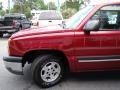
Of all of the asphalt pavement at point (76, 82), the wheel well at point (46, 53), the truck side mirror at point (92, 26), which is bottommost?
the asphalt pavement at point (76, 82)

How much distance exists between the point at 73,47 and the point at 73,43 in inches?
3.3

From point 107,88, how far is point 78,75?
43.8 inches

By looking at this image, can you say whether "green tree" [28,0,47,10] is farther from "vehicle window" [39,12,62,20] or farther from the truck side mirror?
the truck side mirror

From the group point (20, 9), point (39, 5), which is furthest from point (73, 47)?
point (39, 5)

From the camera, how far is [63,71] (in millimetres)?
6266

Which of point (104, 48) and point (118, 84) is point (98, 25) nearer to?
point (104, 48)

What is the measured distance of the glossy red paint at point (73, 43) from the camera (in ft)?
19.3

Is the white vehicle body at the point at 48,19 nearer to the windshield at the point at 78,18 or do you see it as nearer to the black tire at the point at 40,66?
the windshield at the point at 78,18

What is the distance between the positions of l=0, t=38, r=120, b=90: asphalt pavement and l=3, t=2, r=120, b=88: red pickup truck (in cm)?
28

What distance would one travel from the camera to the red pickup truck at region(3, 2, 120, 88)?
5914mm

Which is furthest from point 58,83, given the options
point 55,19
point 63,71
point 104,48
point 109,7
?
point 55,19

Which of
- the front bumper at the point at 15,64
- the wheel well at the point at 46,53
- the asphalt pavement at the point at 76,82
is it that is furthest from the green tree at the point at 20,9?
the front bumper at the point at 15,64

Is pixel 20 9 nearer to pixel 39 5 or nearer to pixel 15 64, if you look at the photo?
pixel 39 5

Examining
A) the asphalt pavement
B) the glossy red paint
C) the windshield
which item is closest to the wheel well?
the glossy red paint
